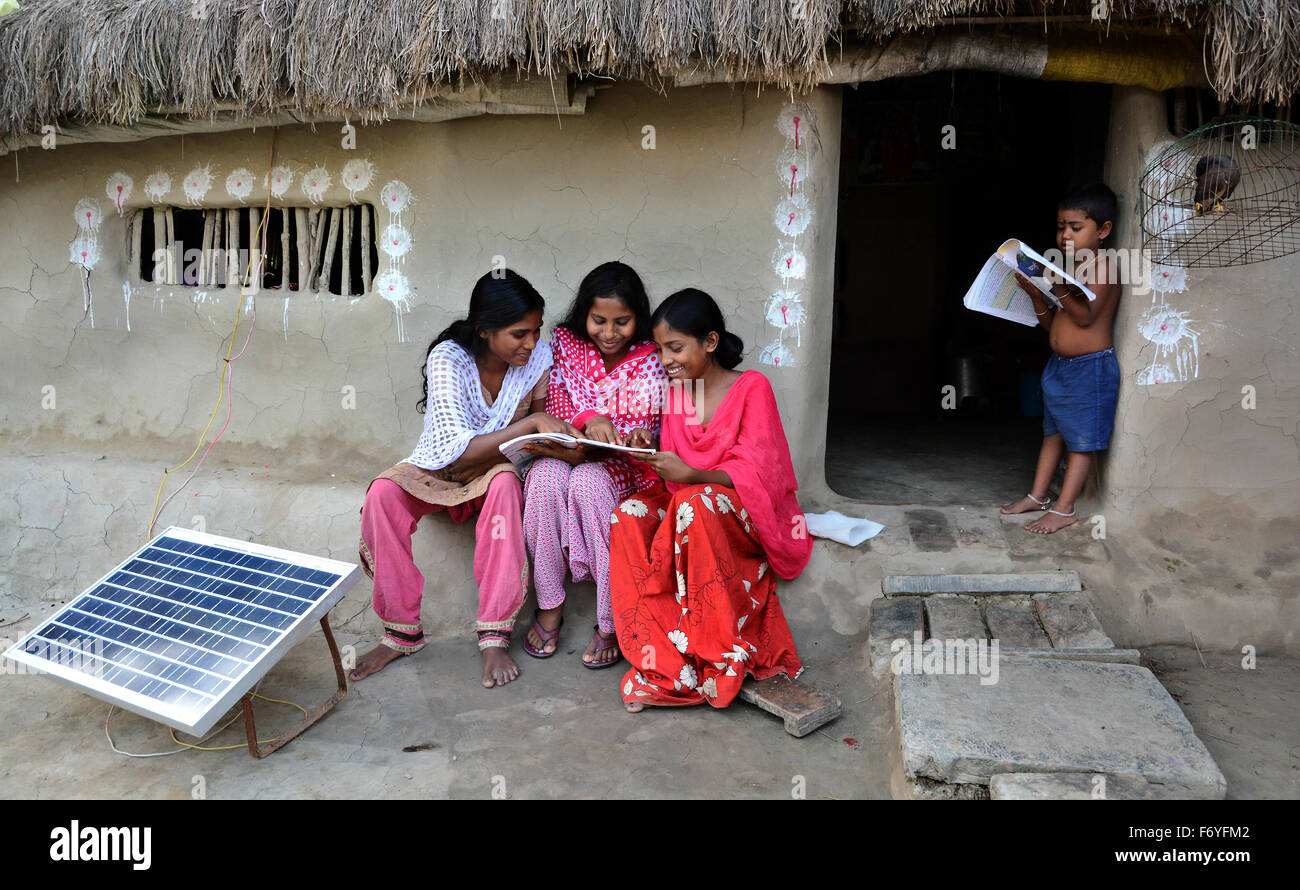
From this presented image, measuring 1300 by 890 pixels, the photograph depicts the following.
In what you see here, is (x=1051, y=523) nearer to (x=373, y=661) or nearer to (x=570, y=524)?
(x=570, y=524)

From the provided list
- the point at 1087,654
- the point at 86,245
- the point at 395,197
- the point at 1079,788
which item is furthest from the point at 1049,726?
the point at 86,245

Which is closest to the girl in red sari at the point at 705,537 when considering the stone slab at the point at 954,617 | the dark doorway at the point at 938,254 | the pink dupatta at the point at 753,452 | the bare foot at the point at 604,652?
the pink dupatta at the point at 753,452

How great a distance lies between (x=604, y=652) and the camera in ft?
11.4

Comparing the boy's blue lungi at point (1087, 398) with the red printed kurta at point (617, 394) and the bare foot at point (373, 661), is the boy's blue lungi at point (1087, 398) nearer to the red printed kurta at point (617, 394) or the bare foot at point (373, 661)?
the red printed kurta at point (617, 394)

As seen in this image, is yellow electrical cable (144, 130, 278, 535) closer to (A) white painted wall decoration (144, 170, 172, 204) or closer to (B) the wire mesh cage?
(A) white painted wall decoration (144, 170, 172, 204)

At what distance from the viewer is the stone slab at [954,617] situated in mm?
3281

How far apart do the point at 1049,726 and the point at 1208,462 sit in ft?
5.17

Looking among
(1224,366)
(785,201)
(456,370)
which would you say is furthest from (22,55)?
(1224,366)

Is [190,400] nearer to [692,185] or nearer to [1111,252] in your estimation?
[692,185]

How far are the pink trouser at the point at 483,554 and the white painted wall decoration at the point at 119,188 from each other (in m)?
2.39

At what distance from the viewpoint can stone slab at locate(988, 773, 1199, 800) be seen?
2.35 metres

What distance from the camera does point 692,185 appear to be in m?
3.86

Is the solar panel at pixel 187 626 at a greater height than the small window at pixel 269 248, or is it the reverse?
the small window at pixel 269 248

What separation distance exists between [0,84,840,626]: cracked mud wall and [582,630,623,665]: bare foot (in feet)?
2.19
